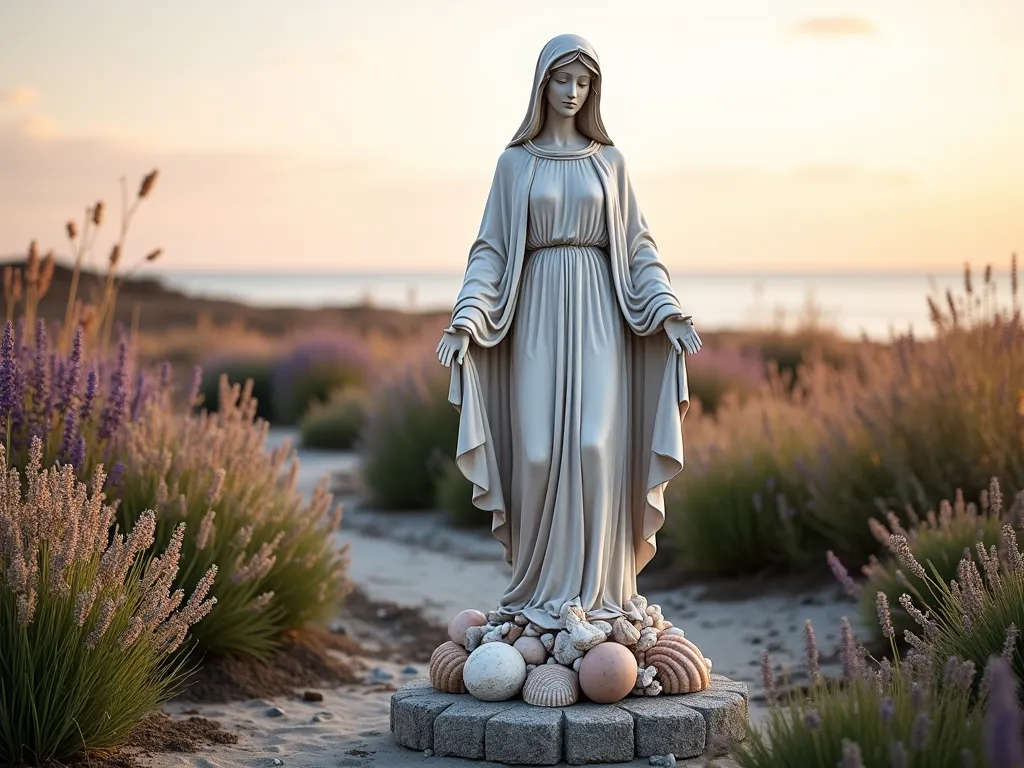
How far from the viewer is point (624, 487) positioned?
17.0ft

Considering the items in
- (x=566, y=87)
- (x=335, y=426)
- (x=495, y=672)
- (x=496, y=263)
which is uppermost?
Result: (x=566, y=87)

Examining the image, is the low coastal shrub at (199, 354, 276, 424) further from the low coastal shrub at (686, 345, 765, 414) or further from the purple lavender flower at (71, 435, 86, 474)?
the purple lavender flower at (71, 435, 86, 474)

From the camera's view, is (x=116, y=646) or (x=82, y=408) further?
(x=82, y=408)

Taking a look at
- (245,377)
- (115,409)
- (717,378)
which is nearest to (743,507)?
(115,409)

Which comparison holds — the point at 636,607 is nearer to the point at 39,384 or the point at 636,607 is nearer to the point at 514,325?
the point at 514,325

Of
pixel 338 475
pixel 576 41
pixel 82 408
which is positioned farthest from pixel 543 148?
pixel 338 475

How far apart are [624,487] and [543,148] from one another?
4.85ft

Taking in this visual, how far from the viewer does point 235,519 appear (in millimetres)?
6203

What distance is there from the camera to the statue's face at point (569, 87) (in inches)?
203

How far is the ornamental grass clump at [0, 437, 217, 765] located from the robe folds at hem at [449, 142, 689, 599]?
1.28 meters

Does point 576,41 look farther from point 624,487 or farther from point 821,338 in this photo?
point 821,338

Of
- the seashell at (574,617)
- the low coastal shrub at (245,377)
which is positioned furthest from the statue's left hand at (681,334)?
the low coastal shrub at (245,377)

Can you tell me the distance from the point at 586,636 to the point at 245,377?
15696mm

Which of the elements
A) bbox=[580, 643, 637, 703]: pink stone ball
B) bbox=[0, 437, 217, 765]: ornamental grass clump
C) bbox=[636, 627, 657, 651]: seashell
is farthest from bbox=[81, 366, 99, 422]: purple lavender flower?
bbox=[636, 627, 657, 651]: seashell
